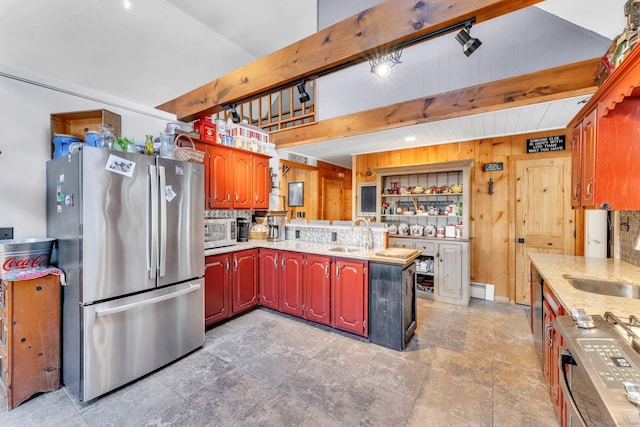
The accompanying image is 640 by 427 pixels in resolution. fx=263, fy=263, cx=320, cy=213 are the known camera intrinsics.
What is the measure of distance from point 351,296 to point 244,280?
141 cm

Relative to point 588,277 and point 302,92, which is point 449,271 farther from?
point 302,92

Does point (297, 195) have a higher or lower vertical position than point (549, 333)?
higher

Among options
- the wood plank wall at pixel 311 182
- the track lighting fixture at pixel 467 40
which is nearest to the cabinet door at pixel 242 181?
the wood plank wall at pixel 311 182

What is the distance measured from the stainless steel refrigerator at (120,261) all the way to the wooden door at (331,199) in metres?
4.23

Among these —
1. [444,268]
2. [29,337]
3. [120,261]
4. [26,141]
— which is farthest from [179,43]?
[444,268]

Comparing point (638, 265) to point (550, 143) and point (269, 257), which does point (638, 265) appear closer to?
point (550, 143)

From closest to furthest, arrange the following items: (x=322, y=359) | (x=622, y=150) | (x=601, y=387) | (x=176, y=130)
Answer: (x=601, y=387) → (x=622, y=150) → (x=322, y=359) → (x=176, y=130)

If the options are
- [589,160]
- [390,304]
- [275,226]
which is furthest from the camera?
[275,226]

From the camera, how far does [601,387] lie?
0.75m

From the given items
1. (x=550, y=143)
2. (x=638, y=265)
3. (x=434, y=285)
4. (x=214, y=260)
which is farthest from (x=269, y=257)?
(x=550, y=143)

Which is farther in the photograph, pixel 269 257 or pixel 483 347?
pixel 269 257

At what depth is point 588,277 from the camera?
194cm

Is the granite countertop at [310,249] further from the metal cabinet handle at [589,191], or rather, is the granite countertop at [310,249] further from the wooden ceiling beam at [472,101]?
the wooden ceiling beam at [472,101]

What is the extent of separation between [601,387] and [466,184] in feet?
11.8
